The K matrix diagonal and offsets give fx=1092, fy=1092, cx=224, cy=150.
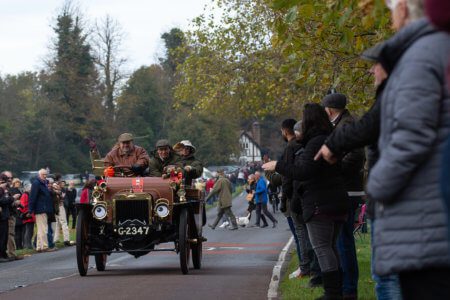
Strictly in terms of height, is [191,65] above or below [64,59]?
below

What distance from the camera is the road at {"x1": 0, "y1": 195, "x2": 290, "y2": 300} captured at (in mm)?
13133

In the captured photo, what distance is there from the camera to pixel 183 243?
1622cm

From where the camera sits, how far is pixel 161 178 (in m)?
17.0

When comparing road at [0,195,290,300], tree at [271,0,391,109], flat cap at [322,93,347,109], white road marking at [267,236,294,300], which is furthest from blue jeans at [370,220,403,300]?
road at [0,195,290,300]

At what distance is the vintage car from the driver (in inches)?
15.4

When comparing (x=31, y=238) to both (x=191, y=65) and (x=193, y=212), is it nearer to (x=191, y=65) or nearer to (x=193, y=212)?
(x=193, y=212)

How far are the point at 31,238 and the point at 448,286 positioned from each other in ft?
77.8

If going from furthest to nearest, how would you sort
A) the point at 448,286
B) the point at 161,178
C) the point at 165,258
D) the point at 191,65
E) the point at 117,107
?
1. the point at 117,107
2. the point at 191,65
3. the point at 165,258
4. the point at 161,178
5. the point at 448,286

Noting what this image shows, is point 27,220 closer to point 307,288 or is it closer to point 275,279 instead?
point 275,279

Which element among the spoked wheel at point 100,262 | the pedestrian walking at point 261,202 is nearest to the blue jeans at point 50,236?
the spoked wheel at point 100,262

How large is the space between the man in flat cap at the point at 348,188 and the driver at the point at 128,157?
23.4 ft

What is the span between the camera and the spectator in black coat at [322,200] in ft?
30.6

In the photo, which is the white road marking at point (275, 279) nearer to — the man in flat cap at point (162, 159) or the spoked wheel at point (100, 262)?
the man in flat cap at point (162, 159)

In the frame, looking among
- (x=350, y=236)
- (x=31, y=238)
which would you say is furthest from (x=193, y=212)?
(x=31, y=238)
